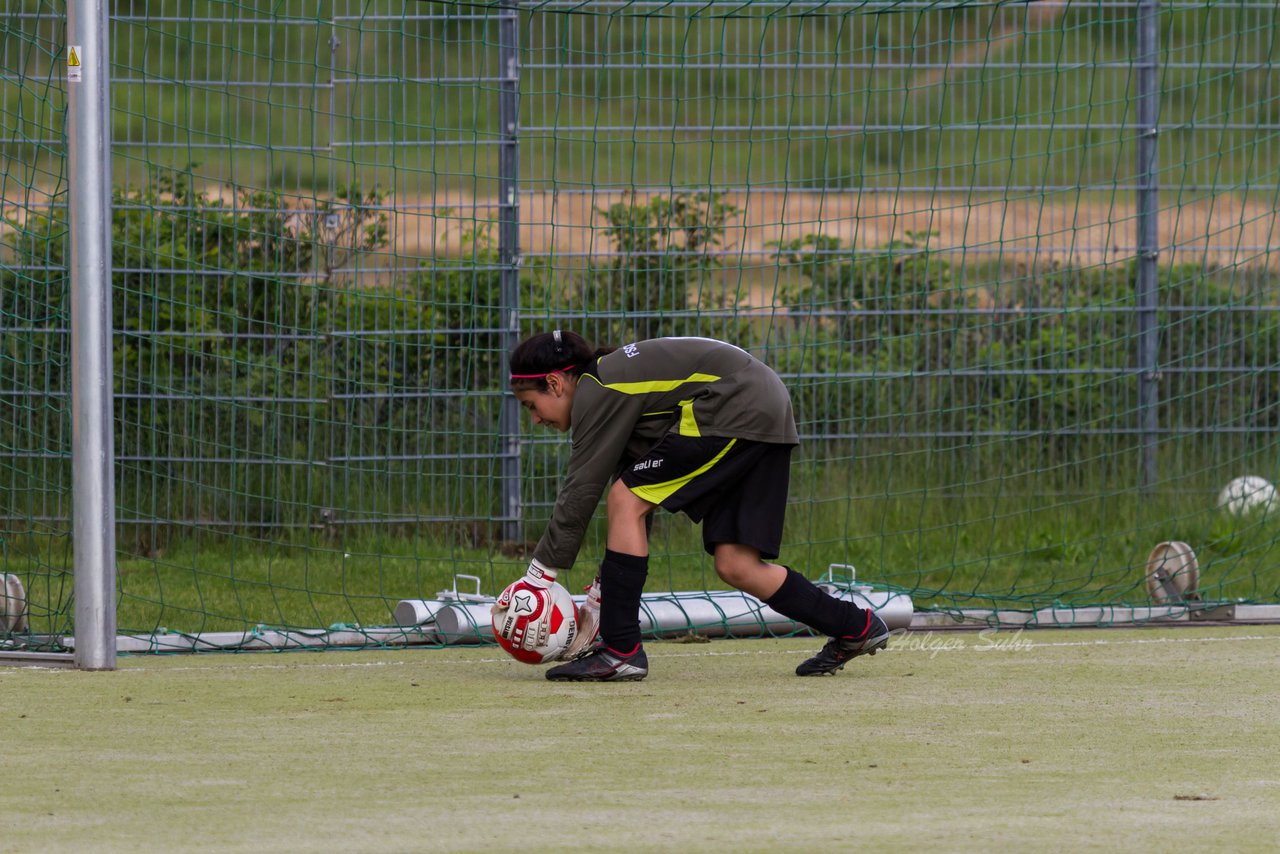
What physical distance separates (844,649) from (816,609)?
18cm

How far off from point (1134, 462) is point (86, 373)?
20.2 feet

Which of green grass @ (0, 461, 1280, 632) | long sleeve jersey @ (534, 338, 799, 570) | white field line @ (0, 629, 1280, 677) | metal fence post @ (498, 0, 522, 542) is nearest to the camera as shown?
long sleeve jersey @ (534, 338, 799, 570)

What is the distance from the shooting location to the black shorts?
589cm

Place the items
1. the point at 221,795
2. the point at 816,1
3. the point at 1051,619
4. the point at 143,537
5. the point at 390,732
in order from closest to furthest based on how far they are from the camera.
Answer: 1. the point at 221,795
2. the point at 390,732
3. the point at 1051,619
4. the point at 143,537
5. the point at 816,1

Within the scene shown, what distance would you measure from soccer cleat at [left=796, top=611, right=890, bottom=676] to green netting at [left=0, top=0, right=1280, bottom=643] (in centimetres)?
219

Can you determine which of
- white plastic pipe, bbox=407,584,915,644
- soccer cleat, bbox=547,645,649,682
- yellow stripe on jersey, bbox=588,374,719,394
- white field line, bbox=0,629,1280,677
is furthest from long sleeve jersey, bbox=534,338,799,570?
white plastic pipe, bbox=407,584,915,644

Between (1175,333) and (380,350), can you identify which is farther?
(1175,333)

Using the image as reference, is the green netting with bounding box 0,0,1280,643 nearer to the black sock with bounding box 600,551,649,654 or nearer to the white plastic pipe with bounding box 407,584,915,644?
the white plastic pipe with bounding box 407,584,915,644

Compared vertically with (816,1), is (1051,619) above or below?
below

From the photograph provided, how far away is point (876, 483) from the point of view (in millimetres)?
9812

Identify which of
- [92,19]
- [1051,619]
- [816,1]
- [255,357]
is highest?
[816,1]

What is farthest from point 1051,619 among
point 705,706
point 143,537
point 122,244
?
point 122,244

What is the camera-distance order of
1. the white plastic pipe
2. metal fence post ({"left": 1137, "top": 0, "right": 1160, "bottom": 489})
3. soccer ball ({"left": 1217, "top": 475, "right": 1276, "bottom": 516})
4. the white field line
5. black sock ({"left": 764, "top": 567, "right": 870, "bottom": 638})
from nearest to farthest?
black sock ({"left": 764, "top": 567, "right": 870, "bottom": 638}) → the white field line → the white plastic pipe → soccer ball ({"left": 1217, "top": 475, "right": 1276, "bottom": 516}) → metal fence post ({"left": 1137, "top": 0, "right": 1160, "bottom": 489})

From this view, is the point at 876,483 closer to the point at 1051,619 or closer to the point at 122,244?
the point at 1051,619
